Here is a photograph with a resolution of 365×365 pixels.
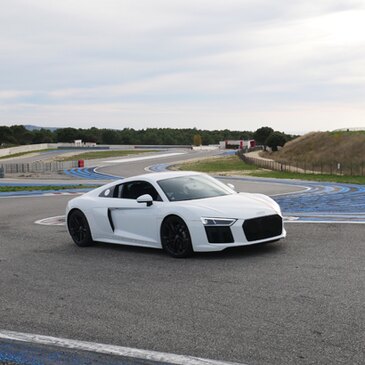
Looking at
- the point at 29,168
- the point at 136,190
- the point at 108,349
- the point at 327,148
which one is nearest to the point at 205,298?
the point at 108,349

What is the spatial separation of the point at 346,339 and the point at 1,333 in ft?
10.4

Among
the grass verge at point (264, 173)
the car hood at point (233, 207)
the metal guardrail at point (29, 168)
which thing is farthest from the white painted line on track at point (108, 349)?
the metal guardrail at point (29, 168)

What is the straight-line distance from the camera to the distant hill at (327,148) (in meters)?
89.2

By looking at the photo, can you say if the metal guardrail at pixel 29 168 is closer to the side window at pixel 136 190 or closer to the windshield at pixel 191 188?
the side window at pixel 136 190

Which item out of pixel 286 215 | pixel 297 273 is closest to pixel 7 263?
pixel 297 273

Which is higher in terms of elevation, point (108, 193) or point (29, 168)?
point (108, 193)

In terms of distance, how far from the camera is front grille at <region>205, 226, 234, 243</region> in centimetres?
868

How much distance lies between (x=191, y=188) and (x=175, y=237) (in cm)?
109

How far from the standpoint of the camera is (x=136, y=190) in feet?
33.1

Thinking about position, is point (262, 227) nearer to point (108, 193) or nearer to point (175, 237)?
point (175, 237)

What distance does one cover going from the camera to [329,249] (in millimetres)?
9133

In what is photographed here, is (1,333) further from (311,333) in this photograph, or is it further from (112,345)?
(311,333)

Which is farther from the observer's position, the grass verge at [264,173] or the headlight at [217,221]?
the grass verge at [264,173]

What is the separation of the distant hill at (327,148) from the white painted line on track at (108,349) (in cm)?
8052
